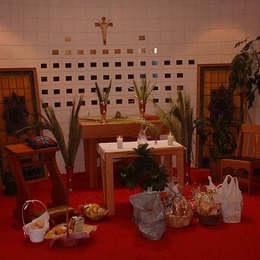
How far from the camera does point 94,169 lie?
5.88m

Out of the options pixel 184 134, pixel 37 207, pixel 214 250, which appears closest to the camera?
pixel 214 250

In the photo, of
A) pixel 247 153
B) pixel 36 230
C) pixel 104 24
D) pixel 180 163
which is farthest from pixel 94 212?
pixel 104 24

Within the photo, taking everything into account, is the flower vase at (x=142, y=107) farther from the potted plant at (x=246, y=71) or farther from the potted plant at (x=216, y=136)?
the potted plant at (x=246, y=71)

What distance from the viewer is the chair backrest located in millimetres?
5832

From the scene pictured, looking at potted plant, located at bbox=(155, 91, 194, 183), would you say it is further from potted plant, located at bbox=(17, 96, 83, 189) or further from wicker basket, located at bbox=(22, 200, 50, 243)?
wicker basket, located at bbox=(22, 200, 50, 243)

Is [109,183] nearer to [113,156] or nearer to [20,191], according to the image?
[113,156]

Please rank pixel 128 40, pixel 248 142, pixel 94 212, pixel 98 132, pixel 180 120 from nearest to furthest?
pixel 94 212, pixel 98 132, pixel 180 120, pixel 248 142, pixel 128 40

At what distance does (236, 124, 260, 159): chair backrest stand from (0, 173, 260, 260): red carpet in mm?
1357

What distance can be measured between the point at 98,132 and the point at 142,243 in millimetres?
2063

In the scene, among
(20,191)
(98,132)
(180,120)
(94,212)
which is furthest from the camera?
(180,120)

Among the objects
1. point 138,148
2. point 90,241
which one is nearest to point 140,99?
point 138,148

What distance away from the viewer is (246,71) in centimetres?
610

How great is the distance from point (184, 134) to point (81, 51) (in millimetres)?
1972

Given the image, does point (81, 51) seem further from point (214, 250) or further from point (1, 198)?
point (214, 250)
